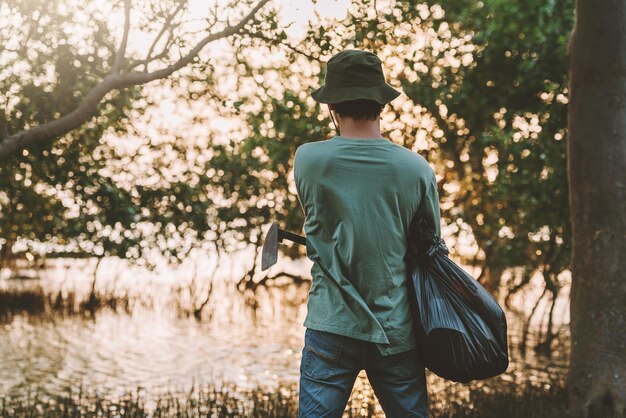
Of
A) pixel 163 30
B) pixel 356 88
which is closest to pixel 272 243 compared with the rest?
pixel 356 88

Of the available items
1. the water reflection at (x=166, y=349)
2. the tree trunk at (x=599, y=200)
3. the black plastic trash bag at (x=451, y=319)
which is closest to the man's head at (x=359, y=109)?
the black plastic trash bag at (x=451, y=319)

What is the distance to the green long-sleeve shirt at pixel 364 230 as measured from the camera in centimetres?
239

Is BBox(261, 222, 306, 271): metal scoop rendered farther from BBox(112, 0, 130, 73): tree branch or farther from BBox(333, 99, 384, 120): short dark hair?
BBox(112, 0, 130, 73): tree branch

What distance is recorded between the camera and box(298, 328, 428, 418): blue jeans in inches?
95.7

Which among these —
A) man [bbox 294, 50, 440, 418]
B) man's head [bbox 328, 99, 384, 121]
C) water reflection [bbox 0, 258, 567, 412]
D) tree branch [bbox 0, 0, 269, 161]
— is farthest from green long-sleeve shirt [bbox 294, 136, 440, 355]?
water reflection [bbox 0, 258, 567, 412]

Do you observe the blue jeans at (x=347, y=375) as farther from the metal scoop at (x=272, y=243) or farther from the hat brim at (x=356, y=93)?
the hat brim at (x=356, y=93)

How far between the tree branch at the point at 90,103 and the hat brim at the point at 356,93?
14.6ft

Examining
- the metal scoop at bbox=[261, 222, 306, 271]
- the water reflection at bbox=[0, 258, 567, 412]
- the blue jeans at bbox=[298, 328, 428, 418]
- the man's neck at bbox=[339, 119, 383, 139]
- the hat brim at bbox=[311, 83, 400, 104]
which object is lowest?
the water reflection at bbox=[0, 258, 567, 412]

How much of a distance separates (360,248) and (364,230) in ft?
0.20

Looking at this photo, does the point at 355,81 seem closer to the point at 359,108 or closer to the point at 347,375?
the point at 359,108

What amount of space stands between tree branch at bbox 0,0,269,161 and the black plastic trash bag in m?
4.75

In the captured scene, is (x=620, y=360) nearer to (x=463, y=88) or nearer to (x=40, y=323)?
(x=463, y=88)

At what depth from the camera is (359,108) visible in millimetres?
2510

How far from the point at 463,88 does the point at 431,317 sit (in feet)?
33.4
